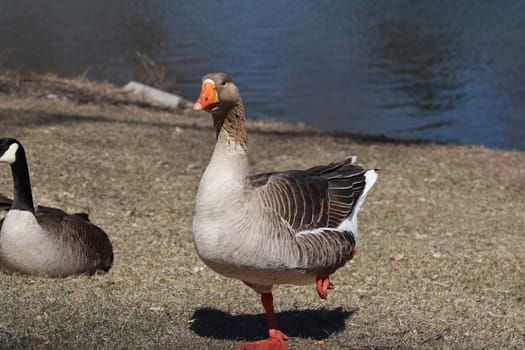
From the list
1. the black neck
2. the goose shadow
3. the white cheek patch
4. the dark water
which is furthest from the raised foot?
the dark water

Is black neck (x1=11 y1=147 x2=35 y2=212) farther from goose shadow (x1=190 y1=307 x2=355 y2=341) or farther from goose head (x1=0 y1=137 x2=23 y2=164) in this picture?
goose shadow (x1=190 y1=307 x2=355 y2=341)

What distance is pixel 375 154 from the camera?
1084 centimetres

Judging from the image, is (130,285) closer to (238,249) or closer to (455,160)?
(238,249)

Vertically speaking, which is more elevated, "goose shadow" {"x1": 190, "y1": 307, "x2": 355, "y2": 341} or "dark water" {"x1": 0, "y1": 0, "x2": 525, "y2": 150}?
"goose shadow" {"x1": 190, "y1": 307, "x2": 355, "y2": 341}

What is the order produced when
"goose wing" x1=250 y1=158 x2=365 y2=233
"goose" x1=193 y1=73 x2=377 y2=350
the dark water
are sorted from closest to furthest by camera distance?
1. "goose" x1=193 y1=73 x2=377 y2=350
2. "goose wing" x1=250 y1=158 x2=365 y2=233
3. the dark water

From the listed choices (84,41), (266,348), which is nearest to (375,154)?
(266,348)

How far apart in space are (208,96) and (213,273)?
2.81m

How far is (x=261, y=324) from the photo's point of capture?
200 inches

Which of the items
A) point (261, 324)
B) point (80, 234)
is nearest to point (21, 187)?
point (80, 234)

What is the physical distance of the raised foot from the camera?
14.4 ft

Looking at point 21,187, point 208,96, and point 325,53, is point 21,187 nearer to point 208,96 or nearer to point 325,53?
point 208,96

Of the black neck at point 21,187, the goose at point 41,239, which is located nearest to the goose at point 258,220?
the goose at point 41,239

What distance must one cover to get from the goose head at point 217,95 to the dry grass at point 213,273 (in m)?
1.37

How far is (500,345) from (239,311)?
1.72 meters
